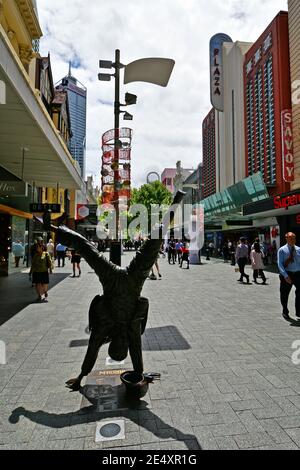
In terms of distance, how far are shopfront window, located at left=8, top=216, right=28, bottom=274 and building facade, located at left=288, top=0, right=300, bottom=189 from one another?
16.2 metres

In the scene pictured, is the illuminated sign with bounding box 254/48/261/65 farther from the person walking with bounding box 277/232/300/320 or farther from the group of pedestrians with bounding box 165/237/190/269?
the person walking with bounding box 277/232/300/320

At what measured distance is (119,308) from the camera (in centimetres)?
337

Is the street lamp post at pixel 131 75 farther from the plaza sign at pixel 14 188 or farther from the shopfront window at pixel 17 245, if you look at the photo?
the shopfront window at pixel 17 245

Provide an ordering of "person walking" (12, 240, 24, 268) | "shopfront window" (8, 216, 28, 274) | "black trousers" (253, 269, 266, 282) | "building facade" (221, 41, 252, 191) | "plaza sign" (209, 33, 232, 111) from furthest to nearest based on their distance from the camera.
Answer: "plaza sign" (209, 33, 232, 111)
"building facade" (221, 41, 252, 191)
"person walking" (12, 240, 24, 268)
"shopfront window" (8, 216, 28, 274)
"black trousers" (253, 269, 266, 282)

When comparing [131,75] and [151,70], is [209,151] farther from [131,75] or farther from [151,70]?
[151,70]

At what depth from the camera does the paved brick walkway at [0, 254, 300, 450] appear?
262 cm

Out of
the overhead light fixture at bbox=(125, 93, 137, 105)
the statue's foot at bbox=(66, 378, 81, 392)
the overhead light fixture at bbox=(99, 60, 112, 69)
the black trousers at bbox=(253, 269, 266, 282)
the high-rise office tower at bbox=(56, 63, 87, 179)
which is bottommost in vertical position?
the statue's foot at bbox=(66, 378, 81, 392)

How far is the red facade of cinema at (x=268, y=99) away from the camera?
19000mm

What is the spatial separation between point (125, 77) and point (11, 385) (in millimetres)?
5551

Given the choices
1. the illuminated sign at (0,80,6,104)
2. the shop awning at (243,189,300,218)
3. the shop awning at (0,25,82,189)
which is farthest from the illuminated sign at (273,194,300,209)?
the illuminated sign at (0,80,6,104)

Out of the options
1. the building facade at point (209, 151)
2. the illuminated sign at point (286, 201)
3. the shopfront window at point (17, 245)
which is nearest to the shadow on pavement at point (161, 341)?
the illuminated sign at point (286, 201)

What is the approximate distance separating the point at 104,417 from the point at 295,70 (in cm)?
2114

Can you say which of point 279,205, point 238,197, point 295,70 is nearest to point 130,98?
point 279,205

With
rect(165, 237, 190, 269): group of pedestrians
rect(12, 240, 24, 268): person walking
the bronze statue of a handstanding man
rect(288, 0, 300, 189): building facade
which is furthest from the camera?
rect(165, 237, 190, 269): group of pedestrians
